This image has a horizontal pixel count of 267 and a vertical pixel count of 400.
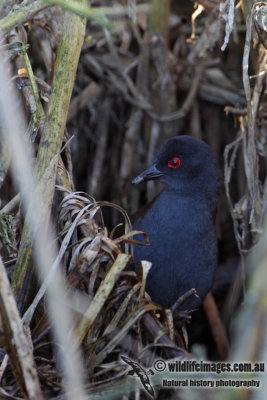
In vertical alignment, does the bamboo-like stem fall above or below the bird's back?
above

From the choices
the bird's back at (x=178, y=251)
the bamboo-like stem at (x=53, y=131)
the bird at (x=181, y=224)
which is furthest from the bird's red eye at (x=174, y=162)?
the bamboo-like stem at (x=53, y=131)

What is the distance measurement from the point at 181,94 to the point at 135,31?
603 mm

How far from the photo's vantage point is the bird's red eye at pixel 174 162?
10.2 feet

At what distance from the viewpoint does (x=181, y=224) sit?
2951 mm

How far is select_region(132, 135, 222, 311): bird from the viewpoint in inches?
114

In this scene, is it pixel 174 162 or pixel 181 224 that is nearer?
pixel 181 224

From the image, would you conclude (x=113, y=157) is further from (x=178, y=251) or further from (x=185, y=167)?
(x=178, y=251)

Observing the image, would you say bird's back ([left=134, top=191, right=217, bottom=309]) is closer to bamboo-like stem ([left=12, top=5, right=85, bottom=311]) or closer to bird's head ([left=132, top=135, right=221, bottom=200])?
bird's head ([left=132, top=135, right=221, bottom=200])

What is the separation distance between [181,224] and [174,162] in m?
0.37

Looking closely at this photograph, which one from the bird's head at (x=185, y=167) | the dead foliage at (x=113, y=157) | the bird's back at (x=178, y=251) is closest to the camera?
the dead foliage at (x=113, y=157)

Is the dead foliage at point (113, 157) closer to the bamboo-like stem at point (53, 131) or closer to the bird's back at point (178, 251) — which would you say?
the bamboo-like stem at point (53, 131)

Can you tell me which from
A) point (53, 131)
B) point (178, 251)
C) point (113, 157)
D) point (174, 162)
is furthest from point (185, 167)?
point (113, 157)

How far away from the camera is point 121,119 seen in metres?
4.23

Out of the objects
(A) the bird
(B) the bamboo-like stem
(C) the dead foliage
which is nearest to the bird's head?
(A) the bird
